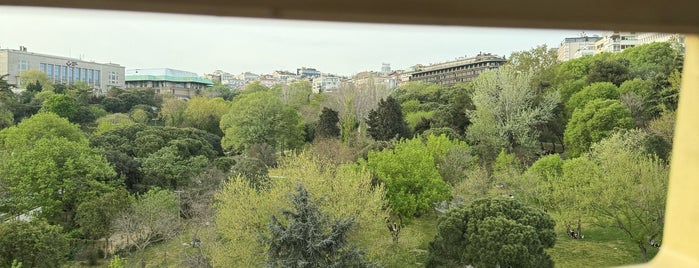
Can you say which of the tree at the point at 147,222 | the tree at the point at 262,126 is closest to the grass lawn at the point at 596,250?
the tree at the point at 147,222

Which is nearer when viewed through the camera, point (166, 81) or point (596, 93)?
point (596, 93)

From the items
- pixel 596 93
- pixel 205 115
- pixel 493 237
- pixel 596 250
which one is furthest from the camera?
pixel 205 115

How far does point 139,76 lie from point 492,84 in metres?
38.6

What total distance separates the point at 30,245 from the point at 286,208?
4.41 meters

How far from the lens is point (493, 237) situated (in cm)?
729

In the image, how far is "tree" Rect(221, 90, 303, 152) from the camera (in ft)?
63.0

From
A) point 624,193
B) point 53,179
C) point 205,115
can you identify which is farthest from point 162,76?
point 624,193

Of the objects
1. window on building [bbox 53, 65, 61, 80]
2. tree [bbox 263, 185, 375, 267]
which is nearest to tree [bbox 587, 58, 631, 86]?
tree [bbox 263, 185, 375, 267]

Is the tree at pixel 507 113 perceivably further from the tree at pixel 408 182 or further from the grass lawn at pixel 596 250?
the tree at pixel 408 182

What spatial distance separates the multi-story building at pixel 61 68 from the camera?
31156 mm

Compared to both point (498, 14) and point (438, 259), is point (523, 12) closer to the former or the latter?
point (498, 14)

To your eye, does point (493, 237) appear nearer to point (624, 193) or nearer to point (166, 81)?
point (624, 193)

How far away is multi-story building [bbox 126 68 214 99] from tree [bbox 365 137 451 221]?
3727cm

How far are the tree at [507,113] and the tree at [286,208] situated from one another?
26.6 ft
